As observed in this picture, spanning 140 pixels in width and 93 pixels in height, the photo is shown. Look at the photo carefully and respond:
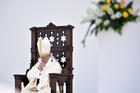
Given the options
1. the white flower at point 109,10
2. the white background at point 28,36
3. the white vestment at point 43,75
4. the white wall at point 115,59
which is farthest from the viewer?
the white background at point 28,36

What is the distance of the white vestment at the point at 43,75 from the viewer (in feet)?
14.4

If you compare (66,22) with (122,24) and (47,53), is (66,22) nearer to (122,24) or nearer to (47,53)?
(47,53)

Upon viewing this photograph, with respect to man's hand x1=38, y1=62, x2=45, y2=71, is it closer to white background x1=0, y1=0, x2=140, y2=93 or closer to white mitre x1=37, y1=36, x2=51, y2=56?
white mitre x1=37, y1=36, x2=51, y2=56

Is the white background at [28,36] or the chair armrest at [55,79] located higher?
the white background at [28,36]

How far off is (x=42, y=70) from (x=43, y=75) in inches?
4.2

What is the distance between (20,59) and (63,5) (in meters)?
1.29

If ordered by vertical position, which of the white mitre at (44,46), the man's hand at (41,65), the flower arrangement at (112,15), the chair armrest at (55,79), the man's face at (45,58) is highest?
the flower arrangement at (112,15)

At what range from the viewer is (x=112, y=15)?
288 centimetres

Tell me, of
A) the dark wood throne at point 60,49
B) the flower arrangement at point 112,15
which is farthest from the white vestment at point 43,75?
the flower arrangement at point 112,15

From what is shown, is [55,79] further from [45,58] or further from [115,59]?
[115,59]

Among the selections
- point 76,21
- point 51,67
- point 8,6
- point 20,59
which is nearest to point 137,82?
point 51,67

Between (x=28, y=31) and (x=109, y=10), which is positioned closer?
(x=109, y=10)

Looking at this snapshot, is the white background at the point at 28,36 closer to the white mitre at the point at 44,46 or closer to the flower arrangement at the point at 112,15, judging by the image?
the white mitre at the point at 44,46

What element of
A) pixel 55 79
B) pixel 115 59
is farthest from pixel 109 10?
pixel 55 79
